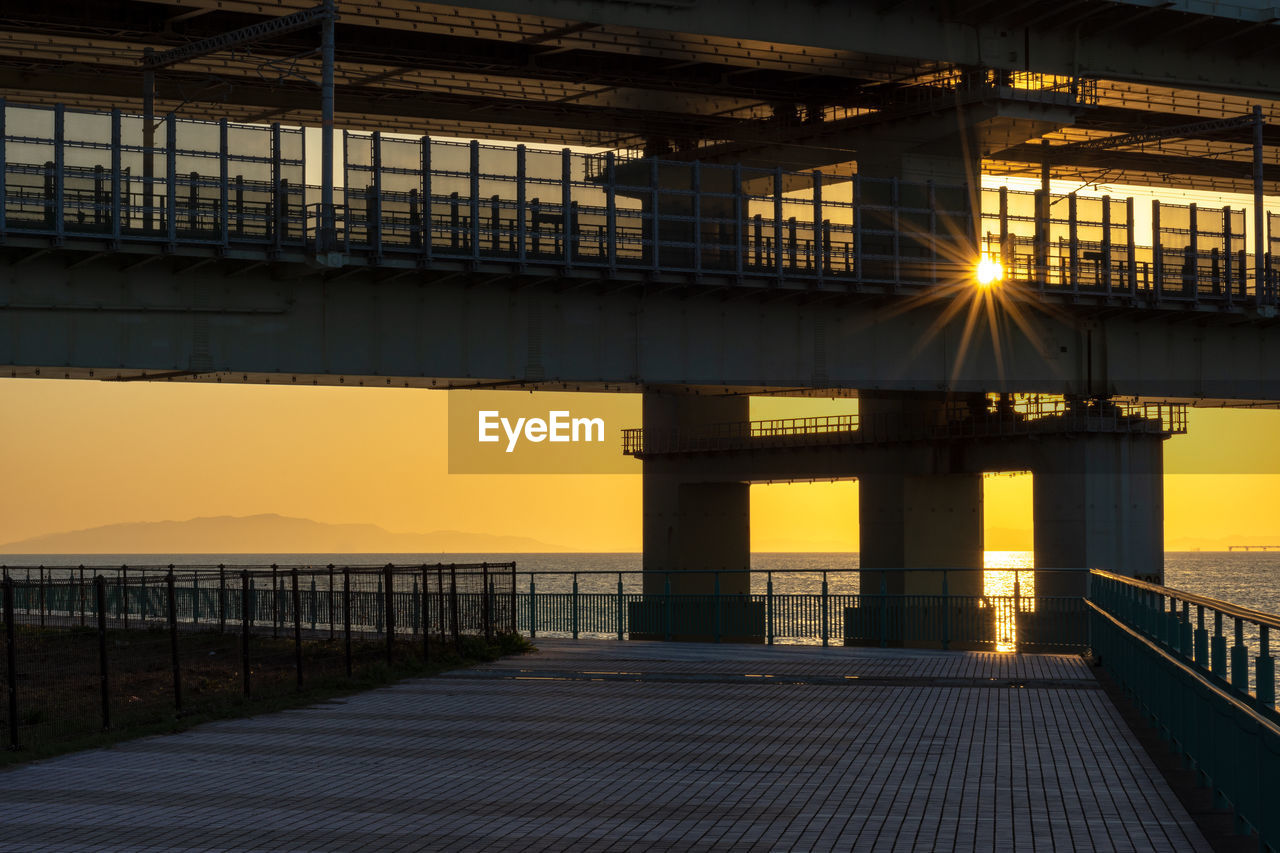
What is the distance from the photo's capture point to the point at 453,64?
177ft

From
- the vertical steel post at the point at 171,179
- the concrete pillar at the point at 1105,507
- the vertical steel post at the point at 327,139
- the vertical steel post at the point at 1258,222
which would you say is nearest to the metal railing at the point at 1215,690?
the vertical steel post at the point at 327,139

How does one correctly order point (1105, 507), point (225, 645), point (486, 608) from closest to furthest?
point (486, 608)
point (225, 645)
point (1105, 507)

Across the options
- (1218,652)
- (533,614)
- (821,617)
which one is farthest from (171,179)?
(1218,652)

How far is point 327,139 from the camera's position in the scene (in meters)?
40.7

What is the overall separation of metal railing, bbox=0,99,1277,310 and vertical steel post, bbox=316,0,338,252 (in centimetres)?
A: 30

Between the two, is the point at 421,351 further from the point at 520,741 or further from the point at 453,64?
the point at 520,741

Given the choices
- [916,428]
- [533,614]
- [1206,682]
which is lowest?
[533,614]

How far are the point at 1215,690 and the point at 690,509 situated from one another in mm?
73826

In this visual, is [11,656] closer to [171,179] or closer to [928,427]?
[171,179]

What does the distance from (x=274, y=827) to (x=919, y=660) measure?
1876cm

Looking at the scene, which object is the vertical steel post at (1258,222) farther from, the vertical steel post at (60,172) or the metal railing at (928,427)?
the vertical steel post at (60,172)

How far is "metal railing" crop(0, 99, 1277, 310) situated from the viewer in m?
38.9

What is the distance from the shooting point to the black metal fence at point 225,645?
21.2m

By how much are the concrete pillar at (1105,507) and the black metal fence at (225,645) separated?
30.6 m
